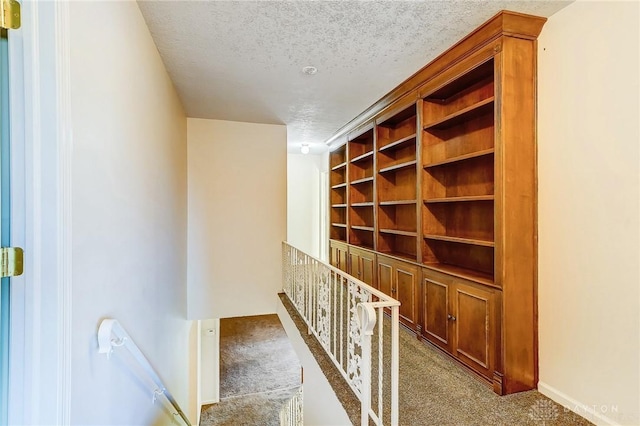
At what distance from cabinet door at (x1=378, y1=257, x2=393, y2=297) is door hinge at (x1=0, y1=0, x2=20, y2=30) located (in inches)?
122

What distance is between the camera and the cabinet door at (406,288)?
2.84 meters

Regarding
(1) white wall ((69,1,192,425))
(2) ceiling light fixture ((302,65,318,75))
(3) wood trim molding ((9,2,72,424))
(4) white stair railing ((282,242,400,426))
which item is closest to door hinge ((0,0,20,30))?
(3) wood trim molding ((9,2,72,424))

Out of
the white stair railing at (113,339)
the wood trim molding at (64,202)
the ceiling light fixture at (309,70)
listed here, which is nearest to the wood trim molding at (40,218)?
the wood trim molding at (64,202)

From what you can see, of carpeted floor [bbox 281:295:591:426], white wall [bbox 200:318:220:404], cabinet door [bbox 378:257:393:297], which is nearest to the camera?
carpeted floor [bbox 281:295:591:426]

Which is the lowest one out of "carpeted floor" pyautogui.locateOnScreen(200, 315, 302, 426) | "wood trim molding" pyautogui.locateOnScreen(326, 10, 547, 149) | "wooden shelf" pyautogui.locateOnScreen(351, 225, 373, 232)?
"carpeted floor" pyautogui.locateOnScreen(200, 315, 302, 426)

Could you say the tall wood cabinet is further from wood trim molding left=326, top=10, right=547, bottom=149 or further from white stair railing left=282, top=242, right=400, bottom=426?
white stair railing left=282, top=242, right=400, bottom=426

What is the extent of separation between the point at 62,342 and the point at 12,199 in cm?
44

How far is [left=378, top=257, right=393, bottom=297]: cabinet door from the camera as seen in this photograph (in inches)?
129

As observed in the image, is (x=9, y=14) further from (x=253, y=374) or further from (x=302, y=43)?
(x=253, y=374)

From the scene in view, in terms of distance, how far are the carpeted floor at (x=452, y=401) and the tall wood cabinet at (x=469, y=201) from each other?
0.32 feet

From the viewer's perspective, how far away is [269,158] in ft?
14.3

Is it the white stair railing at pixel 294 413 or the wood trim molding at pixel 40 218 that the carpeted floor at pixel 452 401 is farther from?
the white stair railing at pixel 294 413

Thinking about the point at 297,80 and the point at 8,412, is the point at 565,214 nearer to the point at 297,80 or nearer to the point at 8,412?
the point at 297,80

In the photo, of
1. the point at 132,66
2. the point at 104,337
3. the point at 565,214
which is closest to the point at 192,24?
the point at 132,66
